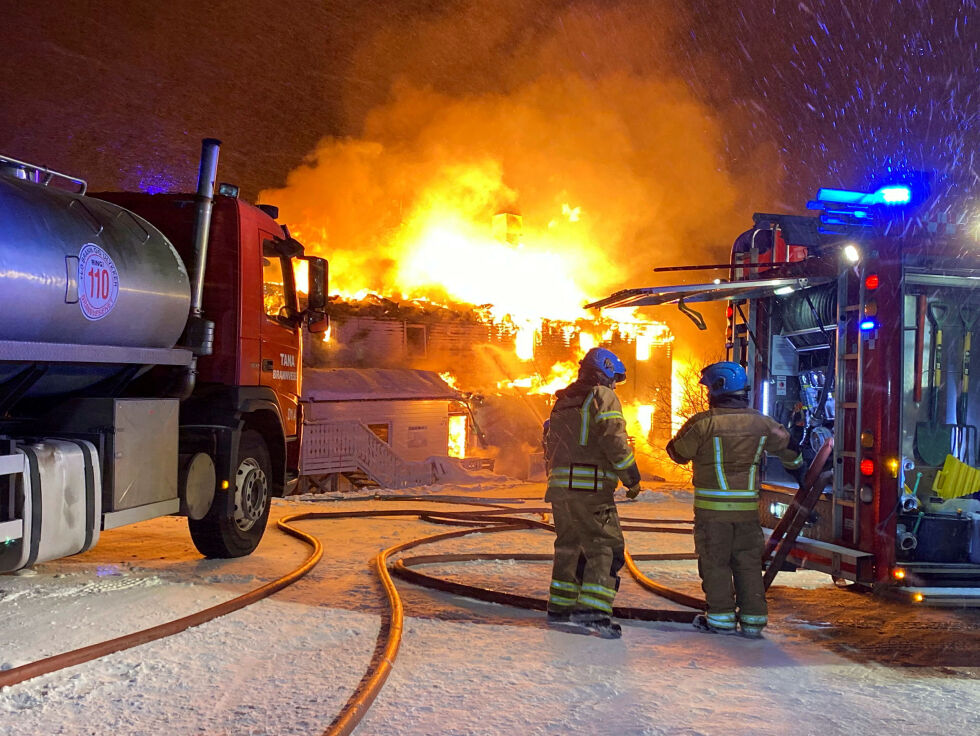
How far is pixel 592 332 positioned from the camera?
4653 centimetres

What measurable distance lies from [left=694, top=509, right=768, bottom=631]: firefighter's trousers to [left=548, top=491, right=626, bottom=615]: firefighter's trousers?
563 mm

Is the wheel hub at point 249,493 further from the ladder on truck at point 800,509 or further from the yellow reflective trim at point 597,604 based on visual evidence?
the ladder on truck at point 800,509

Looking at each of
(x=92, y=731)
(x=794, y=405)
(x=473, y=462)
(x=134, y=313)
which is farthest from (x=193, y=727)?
(x=473, y=462)

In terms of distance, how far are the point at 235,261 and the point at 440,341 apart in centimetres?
3058

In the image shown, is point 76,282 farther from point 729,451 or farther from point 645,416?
point 645,416

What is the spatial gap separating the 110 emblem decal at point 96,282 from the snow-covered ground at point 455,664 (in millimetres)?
1987

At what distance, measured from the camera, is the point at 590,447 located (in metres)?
5.86

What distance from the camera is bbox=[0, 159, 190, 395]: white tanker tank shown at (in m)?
4.97

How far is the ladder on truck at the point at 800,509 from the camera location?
→ 630 cm

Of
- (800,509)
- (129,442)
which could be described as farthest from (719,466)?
(129,442)

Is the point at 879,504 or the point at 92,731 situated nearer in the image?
the point at 92,731

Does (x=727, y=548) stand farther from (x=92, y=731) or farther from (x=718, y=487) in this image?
(x=92, y=731)

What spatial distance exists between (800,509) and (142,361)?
4.94 m

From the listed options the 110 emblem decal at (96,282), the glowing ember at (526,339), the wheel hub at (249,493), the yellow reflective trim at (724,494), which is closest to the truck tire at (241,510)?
the wheel hub at (249,493)
